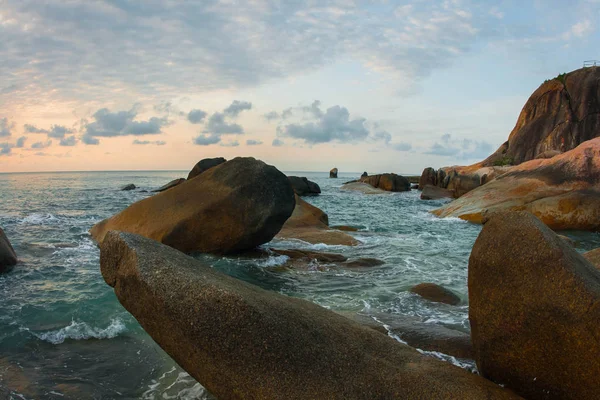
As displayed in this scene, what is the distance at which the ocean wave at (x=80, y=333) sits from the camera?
7.02 meters

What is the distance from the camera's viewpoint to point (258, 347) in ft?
12.4

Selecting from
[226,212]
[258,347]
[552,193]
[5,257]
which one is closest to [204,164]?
[226,212]

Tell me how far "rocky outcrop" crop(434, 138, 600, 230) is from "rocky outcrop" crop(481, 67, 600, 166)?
2705cm

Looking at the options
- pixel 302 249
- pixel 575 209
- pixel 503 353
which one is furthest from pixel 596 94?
pixel 503 353

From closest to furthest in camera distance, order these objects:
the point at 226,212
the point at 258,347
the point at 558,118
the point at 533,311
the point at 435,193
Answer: the point at 258,347, the point at 533,311, the point at 226,212, the point at 435,193, the point at 558,118

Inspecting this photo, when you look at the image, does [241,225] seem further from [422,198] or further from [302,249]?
[422,198]

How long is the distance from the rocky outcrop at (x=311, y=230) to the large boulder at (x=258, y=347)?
10953mm

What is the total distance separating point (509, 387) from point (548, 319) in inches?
31.4

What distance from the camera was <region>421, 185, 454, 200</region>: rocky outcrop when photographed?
4106 centimetres

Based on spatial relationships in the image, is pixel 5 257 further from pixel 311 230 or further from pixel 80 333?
pixel 311 230

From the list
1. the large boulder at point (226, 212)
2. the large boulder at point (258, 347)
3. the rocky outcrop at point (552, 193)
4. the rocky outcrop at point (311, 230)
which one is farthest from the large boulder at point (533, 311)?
the rocky outcrop at point (552, 193)

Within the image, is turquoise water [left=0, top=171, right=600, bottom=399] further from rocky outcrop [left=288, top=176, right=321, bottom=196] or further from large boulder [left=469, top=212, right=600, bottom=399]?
rocky outcrop [left=288, top=176, right=321, bottom=196]

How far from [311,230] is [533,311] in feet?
43.3

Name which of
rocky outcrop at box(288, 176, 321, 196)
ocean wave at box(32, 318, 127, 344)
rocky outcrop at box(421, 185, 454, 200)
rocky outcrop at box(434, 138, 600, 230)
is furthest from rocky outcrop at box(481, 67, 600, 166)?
ocean wave at box(32, 318, 127, 344)
